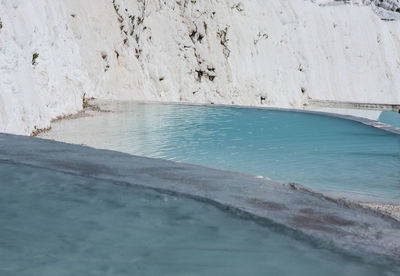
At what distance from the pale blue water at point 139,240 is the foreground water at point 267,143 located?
122 inches

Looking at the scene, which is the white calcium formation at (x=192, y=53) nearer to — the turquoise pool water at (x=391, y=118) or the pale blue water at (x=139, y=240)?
the turquoise pool water at (x=391, y=118)

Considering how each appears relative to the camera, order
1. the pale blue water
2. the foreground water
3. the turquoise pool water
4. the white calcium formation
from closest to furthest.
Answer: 1. the pale blue water
2. the foreground water
3. the white calcium formation
4. the turquoise pool water

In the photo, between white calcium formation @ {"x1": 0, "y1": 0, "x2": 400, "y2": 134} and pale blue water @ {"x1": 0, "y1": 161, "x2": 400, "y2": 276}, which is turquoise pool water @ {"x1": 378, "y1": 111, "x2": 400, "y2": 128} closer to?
white calcium formation @ {"x1": 0, "y1": 0, "x2": 400, "y2": 134}

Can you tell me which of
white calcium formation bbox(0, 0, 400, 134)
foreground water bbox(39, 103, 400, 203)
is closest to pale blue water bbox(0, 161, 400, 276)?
foreground water bbox(39, 103, 400, 203)

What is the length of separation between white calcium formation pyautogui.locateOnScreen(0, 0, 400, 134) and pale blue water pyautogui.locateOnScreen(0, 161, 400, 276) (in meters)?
5.91

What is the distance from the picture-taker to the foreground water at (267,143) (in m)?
7.21

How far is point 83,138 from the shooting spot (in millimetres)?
10414

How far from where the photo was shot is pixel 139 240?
3.07 meters

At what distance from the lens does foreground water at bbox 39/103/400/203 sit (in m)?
7.21

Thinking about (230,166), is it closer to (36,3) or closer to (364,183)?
(364,183)

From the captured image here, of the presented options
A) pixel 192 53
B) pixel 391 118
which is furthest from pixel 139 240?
pixel 391 118

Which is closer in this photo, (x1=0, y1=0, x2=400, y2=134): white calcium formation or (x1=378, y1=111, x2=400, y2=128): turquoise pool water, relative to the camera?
(x1=0, y1=0, x2=400, y2=134): white calcium formation

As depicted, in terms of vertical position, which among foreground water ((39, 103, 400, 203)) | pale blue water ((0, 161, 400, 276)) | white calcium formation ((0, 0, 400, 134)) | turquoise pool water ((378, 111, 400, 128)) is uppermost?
white calcium formation ((0, 0, 400, 134))

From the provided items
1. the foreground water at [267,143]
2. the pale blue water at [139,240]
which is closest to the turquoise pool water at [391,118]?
the foreground water at [267,143]
